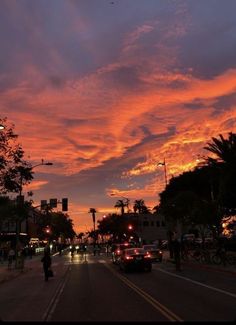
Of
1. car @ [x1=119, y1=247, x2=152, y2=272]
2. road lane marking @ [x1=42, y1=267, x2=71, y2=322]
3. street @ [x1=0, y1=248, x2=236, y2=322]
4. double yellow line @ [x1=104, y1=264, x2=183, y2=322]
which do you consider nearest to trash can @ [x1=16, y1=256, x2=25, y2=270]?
car @ [x1=119, y1=247, x2=152, y2=272]

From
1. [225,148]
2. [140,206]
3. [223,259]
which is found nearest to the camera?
[223,259]

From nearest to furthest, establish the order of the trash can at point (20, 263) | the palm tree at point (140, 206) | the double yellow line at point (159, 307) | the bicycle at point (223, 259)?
1. the double yellow line at point (159, 307)
2. the bicycle at point (223, 259)
3. the trash can at point (20, 263)
4. the palm tree at point (140, 206)

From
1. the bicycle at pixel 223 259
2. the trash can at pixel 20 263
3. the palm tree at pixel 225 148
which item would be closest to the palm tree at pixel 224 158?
the palm tree at pixel 225 148

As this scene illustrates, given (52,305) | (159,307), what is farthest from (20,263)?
(159,307)

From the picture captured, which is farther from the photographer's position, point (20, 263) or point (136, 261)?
point (20, 263)

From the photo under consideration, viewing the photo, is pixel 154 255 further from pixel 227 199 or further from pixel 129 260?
pixel 129 260

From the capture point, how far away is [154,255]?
48875mm

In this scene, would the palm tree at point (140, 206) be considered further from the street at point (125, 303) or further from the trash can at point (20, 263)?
the street at point (125, 303)

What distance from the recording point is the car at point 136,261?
33156 mm

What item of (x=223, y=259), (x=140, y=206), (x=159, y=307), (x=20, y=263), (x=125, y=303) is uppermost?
(x=140, y=206)

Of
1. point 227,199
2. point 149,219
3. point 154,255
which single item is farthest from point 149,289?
point 149,219

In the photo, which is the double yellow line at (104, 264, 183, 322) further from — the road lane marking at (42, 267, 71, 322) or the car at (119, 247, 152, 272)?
the car at (119, 247, 152, 272)

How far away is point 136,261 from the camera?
3328 centimetres

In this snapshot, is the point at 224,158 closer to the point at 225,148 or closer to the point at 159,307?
the point at 225,148
